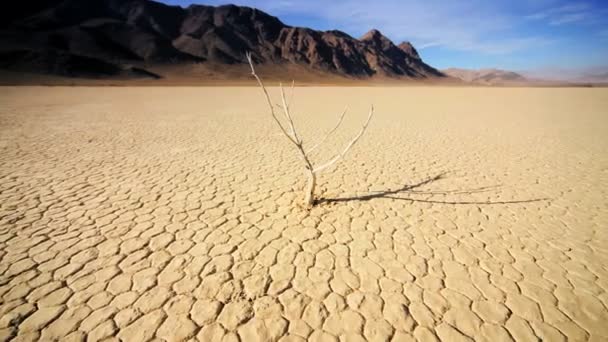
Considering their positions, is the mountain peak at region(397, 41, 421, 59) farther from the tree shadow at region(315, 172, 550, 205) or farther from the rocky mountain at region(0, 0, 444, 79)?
the tree shadow at region(315, 172, 550, 205)

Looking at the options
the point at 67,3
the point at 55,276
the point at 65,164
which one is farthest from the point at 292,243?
the point at 67,3

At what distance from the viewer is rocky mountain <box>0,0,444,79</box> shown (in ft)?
147

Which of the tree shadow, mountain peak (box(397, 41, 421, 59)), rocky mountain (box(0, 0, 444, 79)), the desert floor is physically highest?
mountain peak (box(397, 41, 421, 59))

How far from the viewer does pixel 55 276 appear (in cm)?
223

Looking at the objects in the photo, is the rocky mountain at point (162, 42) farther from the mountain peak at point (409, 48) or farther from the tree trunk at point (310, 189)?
the tree trunk at point (310, 189)

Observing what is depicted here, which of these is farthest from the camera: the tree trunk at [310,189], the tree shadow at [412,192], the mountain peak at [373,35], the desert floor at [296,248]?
the mountain peak at [373,35]

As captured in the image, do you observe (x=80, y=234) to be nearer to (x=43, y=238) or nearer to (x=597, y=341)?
(x=43, y=238)

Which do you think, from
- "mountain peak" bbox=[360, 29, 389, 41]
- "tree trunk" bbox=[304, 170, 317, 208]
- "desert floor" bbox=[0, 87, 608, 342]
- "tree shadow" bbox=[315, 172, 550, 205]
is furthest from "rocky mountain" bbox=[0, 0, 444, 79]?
"tree trunk" bbox=[304, 170, 317, 208]

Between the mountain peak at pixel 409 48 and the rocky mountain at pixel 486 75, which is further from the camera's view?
the rocky mountain at pixel 486 75

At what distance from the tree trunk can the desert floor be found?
14 cm

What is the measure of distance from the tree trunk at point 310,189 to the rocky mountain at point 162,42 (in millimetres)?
35486

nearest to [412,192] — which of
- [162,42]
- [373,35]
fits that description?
[162,42]

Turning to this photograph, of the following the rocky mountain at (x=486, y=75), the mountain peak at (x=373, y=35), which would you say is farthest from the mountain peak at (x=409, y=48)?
the rocky mountain at (x=486, y=75)

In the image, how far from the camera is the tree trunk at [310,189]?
3338mm
